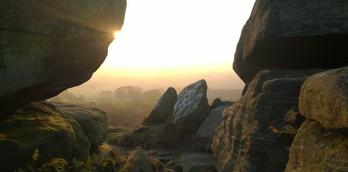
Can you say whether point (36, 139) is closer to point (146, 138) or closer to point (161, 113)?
point (146, 138)

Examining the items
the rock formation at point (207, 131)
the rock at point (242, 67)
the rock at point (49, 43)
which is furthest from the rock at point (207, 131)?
the rock at point (49, 43)

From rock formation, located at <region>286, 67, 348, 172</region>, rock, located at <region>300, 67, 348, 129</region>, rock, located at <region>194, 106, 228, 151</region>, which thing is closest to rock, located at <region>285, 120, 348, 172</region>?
rock formation, located at <region>286, 67, 348, 172</region>

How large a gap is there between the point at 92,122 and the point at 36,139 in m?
4.54

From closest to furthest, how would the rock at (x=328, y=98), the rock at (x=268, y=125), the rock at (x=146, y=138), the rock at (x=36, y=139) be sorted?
the rock at (x=328, y=98) < the rock at (x=36, y=139) < the rock at (x=268, y=125) < the rock at (x=146, y=138)

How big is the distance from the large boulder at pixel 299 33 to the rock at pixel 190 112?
32.3 ft

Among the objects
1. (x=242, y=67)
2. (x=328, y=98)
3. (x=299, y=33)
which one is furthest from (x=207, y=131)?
(x=328, y=98)

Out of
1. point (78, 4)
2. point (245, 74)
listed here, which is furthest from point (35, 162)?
point (245, 74)

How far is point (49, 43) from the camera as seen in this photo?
10.6 meters

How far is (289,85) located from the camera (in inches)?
453

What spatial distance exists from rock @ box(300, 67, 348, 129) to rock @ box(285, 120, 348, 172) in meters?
0.22

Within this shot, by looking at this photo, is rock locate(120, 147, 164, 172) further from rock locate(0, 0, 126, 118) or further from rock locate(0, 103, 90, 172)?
rock locate(0, 0, 126, 118)

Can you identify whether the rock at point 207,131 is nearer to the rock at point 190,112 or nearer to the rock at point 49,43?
the rock at point 190,112

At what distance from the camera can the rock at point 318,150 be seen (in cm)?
720

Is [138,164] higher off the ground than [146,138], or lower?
higher
